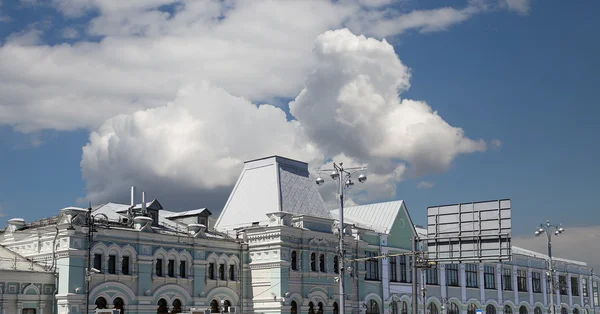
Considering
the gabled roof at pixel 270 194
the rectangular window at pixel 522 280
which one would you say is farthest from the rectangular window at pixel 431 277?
the rectangular window at pixel 522 280

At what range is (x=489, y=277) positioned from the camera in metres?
85.1

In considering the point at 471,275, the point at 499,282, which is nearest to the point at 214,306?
the point at 471,275

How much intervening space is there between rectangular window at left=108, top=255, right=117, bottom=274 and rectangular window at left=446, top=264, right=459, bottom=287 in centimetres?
4117

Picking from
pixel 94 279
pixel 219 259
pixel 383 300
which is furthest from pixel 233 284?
pixel 383 300

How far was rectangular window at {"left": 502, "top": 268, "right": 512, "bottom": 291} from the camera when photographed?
87.4 meters

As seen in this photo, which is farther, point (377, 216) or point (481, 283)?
point (481, 283)

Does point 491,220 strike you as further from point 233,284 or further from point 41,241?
point 41,241

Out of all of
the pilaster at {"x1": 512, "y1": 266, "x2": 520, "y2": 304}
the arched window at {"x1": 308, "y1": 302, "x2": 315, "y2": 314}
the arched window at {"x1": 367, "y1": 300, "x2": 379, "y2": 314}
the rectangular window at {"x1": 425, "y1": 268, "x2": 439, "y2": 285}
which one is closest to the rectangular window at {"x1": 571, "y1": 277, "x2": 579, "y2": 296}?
the pilaster at {"x1": 512, "y1": 266, "x2": 520, "y2": 304}

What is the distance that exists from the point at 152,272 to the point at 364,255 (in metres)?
22.0

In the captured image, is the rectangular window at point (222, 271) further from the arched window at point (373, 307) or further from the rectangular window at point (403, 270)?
the rectangular window at point (403, 270)

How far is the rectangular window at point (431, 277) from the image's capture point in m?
75.3

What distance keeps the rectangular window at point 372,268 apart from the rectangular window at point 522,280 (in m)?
30.3

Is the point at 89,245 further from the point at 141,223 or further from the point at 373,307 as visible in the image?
the point at 373,307

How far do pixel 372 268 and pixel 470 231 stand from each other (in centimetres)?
1846
